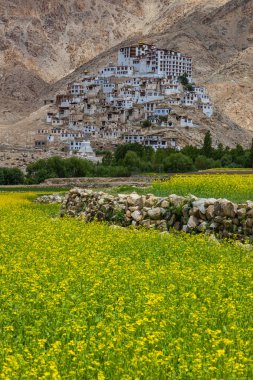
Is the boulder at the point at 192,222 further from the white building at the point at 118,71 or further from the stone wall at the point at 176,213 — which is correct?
the white building at the point at 118,71

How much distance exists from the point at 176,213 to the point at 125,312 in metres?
9.63

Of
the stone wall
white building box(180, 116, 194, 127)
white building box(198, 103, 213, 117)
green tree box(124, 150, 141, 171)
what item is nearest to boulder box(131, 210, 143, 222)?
the stone wall

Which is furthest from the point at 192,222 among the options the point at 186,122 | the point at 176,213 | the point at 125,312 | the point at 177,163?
the point at 186,122

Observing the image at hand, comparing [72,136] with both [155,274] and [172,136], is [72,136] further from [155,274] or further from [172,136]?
[155,274]

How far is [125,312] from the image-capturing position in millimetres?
8422

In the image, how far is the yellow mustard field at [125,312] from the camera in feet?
21.1

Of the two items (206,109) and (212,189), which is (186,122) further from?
(212,189)

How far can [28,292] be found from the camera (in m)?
9.34

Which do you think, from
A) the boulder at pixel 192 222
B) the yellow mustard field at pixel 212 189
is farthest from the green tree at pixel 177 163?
the boulder at pixel 192 222

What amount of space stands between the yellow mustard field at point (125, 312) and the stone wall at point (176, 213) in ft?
8.18

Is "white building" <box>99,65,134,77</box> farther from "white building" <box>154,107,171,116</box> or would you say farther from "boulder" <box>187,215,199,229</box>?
"boulder" <box>187,215,199,229</box>

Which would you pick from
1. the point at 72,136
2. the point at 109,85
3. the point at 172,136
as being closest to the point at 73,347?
the point at 172,136

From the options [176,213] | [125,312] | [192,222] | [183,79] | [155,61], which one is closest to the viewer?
[125,312]

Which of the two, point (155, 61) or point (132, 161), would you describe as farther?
point (155, 61)
